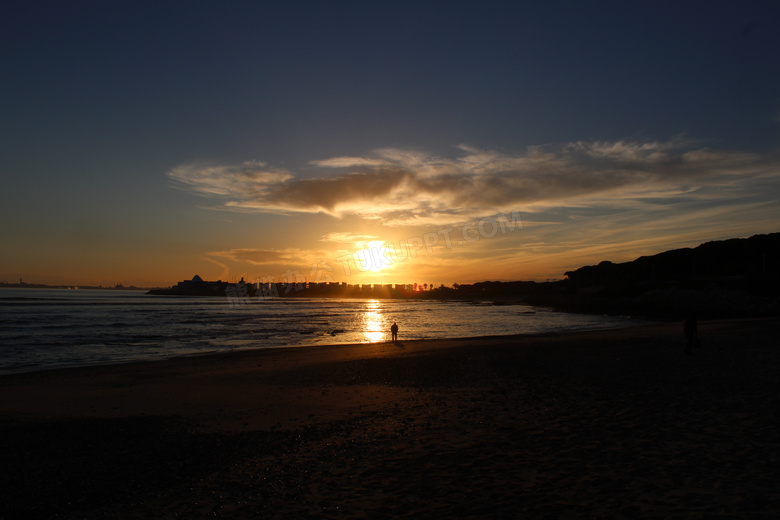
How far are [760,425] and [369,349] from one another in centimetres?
1780

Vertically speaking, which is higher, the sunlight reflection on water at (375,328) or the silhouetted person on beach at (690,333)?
the silhouetted person on beach at (690,333)

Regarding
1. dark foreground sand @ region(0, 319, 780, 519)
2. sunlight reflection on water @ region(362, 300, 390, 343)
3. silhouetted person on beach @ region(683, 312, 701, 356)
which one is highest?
silhouetted person on beach @ region(683, 312, 701, 356)

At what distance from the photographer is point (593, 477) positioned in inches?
234

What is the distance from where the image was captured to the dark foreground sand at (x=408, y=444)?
217 inches

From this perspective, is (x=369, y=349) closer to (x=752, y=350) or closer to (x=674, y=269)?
(x=752, y=350)

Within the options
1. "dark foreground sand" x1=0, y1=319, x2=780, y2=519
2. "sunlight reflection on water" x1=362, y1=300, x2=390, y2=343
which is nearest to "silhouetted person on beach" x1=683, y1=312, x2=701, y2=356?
"dark foreground sand" x1=0, y1=319, x2=780, y2=519

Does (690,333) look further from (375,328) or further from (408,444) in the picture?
(375,328)

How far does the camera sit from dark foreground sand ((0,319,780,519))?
18.1ft

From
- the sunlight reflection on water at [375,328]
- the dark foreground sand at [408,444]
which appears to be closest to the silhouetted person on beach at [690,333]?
the dark foreground sand at [408,444]

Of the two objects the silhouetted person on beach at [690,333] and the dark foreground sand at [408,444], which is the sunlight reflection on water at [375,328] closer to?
the silhouetted person on beach at [690,333]

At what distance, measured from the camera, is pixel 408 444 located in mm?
7738

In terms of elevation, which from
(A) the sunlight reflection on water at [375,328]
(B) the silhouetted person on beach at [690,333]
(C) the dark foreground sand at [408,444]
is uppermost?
(B) the silhouetted person on beach at [690,333]

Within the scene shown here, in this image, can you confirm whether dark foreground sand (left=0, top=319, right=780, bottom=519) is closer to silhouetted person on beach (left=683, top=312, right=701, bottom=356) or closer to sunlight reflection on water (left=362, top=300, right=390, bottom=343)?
silhouetted person on beach (left=683, top=312, right=701, bottom=356)

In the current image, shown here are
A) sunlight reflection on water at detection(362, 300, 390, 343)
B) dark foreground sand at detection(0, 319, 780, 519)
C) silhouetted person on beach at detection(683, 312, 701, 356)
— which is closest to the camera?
dark foreground sand at detection(0, 319, 780, 519)
